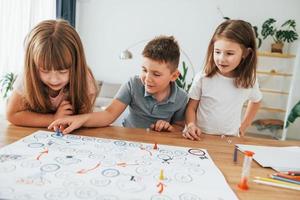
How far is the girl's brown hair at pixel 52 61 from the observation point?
91 centimetres

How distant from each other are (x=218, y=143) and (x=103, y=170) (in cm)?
43

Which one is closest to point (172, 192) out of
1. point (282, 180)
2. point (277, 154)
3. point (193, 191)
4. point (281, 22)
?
point (193, 191)

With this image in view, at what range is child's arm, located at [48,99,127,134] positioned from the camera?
2.90 ft

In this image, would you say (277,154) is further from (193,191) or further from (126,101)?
(126,101)

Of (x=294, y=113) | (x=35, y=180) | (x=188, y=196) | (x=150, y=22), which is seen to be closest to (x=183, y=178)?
(x=188, y=196)

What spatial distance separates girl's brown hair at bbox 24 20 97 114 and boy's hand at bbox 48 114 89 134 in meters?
0.14

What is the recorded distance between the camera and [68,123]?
2.94 feet

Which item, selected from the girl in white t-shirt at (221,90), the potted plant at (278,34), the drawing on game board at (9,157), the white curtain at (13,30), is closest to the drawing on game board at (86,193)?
the drawing on game board at (9,157)

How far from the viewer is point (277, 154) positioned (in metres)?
0.85

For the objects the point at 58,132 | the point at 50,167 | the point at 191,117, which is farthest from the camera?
the point at 191,117

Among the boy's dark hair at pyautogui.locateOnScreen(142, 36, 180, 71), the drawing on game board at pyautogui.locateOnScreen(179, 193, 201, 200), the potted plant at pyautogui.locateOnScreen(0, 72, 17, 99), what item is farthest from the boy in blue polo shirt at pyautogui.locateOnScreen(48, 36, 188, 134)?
the potted plant at pyautogui.locateOnScreen(0, 72, 17, 99)

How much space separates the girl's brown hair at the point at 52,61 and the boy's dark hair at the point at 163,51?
26 cm

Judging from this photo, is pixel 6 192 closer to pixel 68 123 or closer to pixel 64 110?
pixel 68 123

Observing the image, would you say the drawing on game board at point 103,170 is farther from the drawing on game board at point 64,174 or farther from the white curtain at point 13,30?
the white curtain at point 13,30
